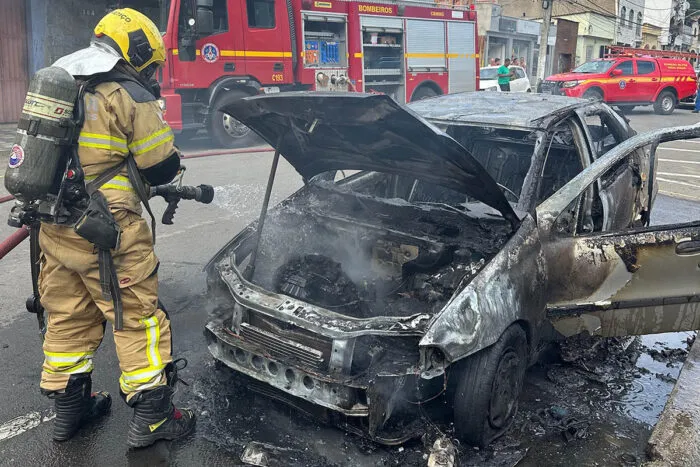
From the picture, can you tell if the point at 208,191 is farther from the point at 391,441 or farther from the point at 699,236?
the point at 699,236

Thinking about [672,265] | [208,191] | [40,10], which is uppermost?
[40,10]

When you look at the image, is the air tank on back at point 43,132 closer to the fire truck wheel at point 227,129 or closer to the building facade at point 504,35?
the fire truck wheel at point 227,129

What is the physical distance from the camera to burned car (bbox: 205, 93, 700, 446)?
267cm

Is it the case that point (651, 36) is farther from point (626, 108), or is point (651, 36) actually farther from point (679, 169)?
point (679, 169)

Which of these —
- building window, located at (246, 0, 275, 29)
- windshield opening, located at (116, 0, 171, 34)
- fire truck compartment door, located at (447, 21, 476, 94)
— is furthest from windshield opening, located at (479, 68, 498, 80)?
windshield opening, located at (116, 0, 171, 34)

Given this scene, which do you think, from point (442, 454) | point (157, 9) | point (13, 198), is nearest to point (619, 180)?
point (442, 454)

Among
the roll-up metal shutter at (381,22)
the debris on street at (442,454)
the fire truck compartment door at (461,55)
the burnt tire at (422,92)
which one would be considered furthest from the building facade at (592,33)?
the debris on street at (442,454)

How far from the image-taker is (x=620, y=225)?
4.04 metres

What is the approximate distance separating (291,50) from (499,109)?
845 centimetres

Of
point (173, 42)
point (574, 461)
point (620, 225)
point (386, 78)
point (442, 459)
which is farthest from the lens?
point (386, 78)

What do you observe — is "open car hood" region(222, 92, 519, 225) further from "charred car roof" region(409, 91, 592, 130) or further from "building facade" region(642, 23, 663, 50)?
"building facade" region(642, 23, 663, 50)

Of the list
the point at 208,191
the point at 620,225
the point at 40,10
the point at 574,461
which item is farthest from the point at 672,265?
the point at 40,10

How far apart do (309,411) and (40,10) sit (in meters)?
13.1

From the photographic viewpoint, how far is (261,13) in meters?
11.1
